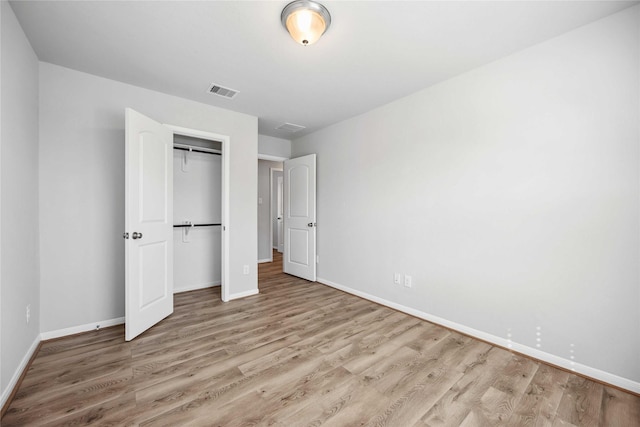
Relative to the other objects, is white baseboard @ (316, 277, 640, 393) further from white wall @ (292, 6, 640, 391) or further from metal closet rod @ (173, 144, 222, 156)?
metal closet rod @ (173, 144, 222, 156)

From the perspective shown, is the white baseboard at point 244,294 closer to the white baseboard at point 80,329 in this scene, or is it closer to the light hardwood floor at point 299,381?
the light hardwood floor at point 299,381

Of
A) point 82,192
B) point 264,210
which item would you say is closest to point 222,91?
point 82,192

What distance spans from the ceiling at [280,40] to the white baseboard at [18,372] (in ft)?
7.86

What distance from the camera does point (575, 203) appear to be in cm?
196

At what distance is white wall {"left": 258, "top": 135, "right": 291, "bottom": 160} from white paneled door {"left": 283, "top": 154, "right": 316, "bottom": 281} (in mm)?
218

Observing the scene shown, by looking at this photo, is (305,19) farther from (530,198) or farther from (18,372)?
(18,372)

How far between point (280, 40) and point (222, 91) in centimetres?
116

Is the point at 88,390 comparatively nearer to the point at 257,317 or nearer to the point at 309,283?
the point at 257,317

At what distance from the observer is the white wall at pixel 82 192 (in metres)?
2.40

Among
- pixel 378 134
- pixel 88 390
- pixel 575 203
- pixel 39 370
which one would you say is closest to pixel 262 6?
pixel 378 134

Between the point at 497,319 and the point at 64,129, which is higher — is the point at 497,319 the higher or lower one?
the lower one

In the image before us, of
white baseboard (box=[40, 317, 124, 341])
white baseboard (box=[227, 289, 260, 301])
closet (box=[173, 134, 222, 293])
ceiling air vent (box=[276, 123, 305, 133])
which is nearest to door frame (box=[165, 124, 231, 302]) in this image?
white baseboard (box=[227, 289, 260, 301])

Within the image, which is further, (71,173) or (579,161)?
(71,173)

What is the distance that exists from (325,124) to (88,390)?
3.77 metres
